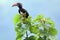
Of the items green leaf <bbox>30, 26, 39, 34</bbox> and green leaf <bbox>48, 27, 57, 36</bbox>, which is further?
green leaf <bbox>48, 27, 57, 36</bbox>

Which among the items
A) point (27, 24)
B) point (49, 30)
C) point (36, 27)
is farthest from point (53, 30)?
point (27, 24)

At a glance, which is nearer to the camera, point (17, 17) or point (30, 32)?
point (30, 32)

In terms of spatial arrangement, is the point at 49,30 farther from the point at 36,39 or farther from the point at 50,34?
the point at 36,39

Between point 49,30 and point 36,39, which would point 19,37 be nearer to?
point 36,39

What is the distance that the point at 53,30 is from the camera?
3.78 m

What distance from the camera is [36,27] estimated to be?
3670mm

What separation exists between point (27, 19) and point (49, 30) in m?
0.64

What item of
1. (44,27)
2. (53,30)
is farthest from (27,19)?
(53,30)


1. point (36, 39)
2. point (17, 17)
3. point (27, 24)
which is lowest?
point (36, 39)

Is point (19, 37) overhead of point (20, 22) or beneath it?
beneath

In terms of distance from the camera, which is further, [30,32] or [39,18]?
[39,18]

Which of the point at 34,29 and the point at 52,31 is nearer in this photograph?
the point at 34,29

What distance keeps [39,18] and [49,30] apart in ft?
1.38

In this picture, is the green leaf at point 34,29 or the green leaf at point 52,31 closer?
the green leaf at point 34,29
